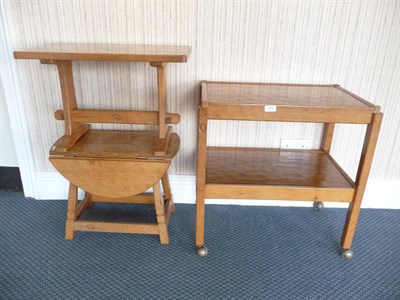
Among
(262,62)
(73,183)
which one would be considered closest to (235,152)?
(262,62)

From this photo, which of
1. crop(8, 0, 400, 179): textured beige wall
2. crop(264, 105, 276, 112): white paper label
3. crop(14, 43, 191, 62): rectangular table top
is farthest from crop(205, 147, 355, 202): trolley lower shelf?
crop(14, 43, 191, 62): rectangular table top

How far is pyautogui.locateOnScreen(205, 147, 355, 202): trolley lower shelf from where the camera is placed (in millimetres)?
1427

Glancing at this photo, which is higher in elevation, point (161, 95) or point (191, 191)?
point (161, 95)

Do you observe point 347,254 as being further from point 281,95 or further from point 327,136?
point 281,95

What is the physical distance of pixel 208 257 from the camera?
4.95 ft

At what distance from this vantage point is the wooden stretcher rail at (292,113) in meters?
1.27

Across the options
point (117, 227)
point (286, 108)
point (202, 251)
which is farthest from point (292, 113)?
point (117, 227)

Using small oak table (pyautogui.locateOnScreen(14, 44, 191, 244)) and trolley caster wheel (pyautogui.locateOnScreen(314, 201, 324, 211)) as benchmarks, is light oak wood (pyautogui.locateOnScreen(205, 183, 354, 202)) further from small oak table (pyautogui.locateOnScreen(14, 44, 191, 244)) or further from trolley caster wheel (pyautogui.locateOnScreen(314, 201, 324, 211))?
trolley caster wheel (pyautogui.locateOnScreen(314, 201, 324, 211))

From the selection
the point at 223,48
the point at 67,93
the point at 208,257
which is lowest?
the point at 208,257

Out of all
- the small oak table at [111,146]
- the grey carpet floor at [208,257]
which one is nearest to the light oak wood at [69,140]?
the small oak table at [111,146]

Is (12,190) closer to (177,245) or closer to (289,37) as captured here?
(177,245)

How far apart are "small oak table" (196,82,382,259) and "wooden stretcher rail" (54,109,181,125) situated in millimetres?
218

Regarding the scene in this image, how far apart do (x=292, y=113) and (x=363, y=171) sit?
399mm

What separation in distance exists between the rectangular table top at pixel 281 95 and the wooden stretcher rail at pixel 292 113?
2 cm
